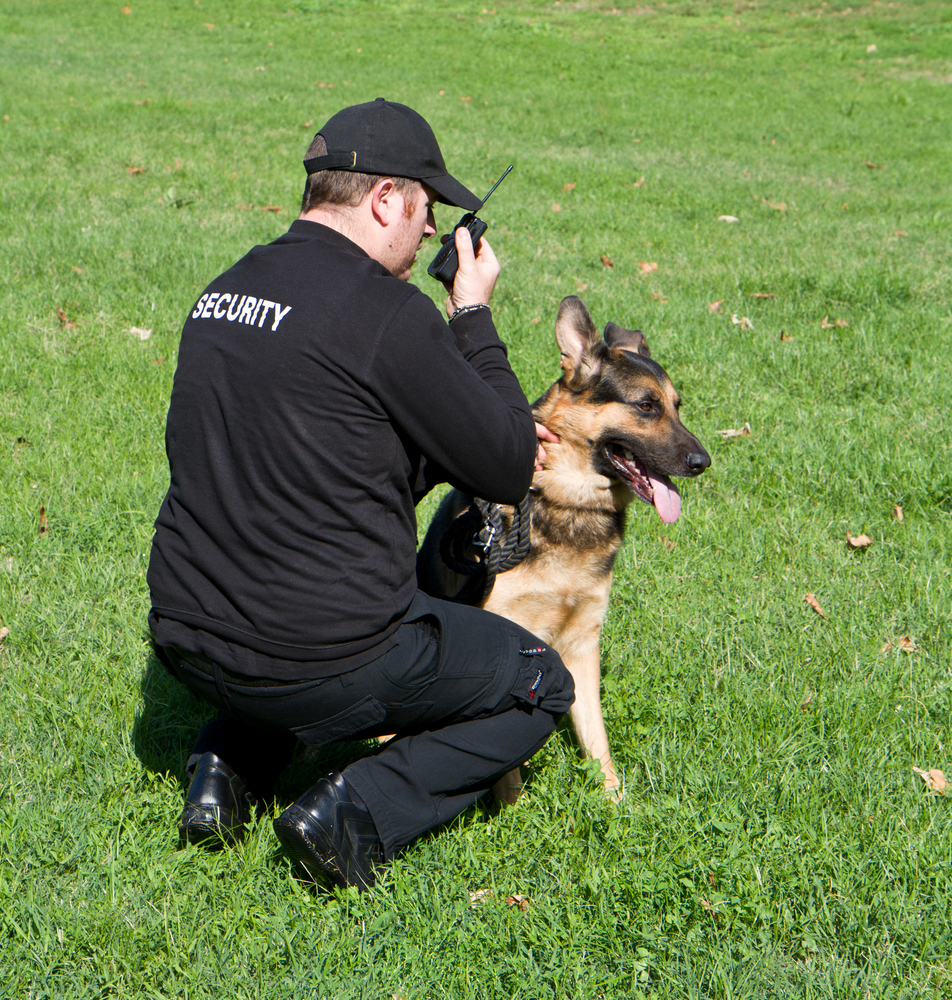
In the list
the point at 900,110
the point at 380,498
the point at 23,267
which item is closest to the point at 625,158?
the point at 900,110

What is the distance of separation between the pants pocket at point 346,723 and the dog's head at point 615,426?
1.29 meters

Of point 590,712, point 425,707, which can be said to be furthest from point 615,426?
point 425,707

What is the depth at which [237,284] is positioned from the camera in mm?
2330

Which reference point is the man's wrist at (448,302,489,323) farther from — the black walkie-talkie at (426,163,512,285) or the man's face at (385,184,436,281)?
the man's face at (385,184,436,281)

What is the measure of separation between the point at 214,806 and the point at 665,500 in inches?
73.2

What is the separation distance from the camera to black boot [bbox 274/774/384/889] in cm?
246

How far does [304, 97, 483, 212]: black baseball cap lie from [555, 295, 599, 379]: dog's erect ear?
104 centimetres

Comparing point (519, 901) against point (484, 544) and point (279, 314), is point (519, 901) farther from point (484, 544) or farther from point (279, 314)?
point (279, 314)

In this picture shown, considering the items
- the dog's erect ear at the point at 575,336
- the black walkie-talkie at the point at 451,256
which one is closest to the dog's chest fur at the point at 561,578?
the dog's erect ear at the point at 575,336

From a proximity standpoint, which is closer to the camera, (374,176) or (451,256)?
(374,176)

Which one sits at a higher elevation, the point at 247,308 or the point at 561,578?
the point at 247,308

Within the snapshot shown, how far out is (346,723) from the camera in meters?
2.51

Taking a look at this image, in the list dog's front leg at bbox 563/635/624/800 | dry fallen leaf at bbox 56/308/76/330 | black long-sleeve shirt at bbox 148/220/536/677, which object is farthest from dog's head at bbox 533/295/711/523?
dry fallen leaf at bbox 56/308/76/330

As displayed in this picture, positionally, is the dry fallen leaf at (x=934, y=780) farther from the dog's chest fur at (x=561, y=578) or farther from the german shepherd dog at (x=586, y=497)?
the dog's chest fur at (x=561, y=578)
